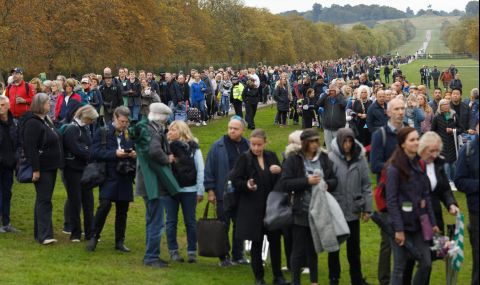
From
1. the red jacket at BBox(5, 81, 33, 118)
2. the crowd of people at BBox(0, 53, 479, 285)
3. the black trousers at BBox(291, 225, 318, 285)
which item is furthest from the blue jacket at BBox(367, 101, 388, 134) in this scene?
the red jacket at BBox(5, 81, 33, 118)

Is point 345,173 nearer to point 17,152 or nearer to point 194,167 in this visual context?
point 194,167

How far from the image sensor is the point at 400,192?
8.71 m

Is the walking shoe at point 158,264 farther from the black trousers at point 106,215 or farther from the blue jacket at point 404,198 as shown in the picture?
the blue jacket at point 404,198

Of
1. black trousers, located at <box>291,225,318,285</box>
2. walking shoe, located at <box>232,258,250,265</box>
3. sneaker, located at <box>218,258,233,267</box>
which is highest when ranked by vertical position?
black trousers, located at <box>291,225,318,285</box>

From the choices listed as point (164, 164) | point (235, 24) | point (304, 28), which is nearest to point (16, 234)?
point (164, 164)

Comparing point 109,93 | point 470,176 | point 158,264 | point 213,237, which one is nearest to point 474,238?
point 470,176

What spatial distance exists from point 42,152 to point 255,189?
11.6ft

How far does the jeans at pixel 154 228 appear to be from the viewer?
37.1 ft

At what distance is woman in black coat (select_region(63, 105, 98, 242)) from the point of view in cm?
1245

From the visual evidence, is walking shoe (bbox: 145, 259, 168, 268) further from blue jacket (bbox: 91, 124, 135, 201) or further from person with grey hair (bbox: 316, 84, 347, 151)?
person with grey hair (bbox: 316, 84, 347, 151)

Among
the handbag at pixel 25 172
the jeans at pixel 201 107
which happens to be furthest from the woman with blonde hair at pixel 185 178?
the jeans at pixel 201 107

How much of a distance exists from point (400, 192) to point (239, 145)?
285 centimetres

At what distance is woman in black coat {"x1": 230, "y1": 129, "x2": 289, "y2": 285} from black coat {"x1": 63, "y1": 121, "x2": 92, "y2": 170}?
3112mm

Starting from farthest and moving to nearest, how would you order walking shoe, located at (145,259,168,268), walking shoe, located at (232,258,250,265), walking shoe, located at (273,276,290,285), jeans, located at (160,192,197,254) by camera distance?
1. walking shoe, located at (232,258,250,265)
2. jeans, located at (160,192,197,254)
3. walking shoe, located at (145,259,168,268)
4. walking shoe, located at (273,276,290,285)
